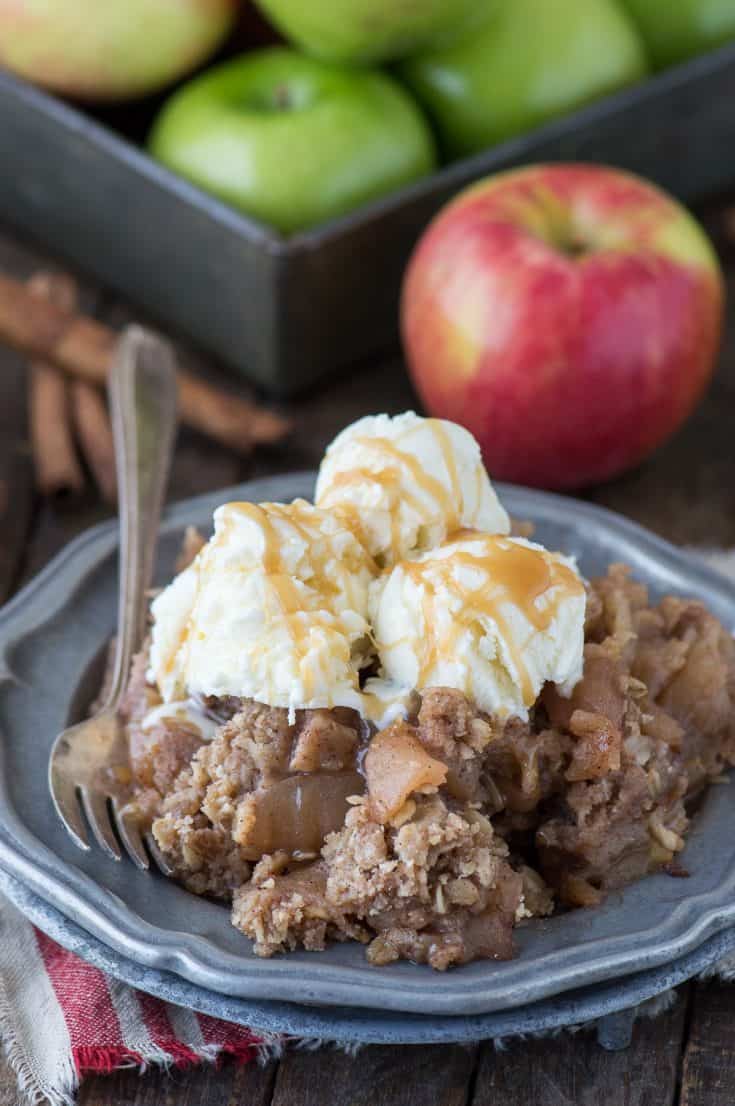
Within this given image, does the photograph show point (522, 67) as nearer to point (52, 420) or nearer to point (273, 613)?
point (52, 420)

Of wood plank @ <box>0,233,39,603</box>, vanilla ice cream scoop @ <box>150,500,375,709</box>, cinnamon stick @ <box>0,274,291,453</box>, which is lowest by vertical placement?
wood plank @ <box>0,233,39,603</box>

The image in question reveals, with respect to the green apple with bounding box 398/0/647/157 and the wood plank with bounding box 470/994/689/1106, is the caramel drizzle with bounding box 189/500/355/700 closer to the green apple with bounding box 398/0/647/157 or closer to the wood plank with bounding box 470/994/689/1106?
the wood plank with bounding box 470/994/689/1106

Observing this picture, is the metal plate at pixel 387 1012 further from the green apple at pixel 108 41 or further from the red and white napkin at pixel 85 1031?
the green apple at pixel 108 41

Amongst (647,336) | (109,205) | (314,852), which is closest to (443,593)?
(314,852)

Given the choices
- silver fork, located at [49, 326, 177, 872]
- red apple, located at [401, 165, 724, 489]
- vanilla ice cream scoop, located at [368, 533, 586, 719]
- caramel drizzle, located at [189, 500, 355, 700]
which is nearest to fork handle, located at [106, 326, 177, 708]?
silver fork, located at [49, 326, 177, 872]

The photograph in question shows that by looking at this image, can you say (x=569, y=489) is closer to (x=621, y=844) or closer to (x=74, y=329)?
(x=74, y=329)

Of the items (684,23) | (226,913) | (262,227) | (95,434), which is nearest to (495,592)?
(226,913)
